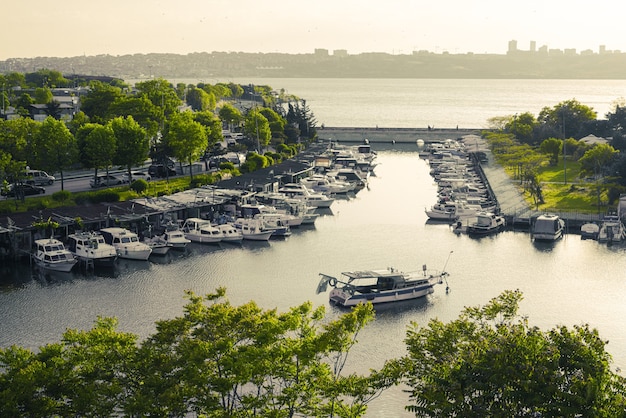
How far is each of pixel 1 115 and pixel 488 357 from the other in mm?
59459

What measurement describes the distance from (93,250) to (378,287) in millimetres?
12692

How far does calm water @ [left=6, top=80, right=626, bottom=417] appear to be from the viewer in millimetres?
26531

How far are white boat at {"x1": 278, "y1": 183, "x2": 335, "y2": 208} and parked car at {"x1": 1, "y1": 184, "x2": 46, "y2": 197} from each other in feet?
46.7

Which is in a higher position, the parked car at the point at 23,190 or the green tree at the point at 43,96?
the green tree at the point at 43,96

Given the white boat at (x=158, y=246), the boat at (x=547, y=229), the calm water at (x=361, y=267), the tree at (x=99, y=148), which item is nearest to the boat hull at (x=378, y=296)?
the calm water at (x=361, y=267)

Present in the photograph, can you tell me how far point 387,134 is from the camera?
9000 cm

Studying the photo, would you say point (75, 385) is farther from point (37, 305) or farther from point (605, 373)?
point (37, 305)

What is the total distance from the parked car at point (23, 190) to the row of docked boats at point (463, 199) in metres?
21.7

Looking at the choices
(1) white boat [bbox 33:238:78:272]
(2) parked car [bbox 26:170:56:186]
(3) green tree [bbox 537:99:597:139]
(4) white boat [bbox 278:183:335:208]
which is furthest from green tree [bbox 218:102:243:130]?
(1) white boat [bbox 33:238:78:272]

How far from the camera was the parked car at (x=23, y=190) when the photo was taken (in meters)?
41.2

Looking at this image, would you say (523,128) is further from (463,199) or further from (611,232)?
(611,232)

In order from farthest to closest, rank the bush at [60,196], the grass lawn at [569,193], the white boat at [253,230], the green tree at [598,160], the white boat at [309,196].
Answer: the green tree at [598,160], the white boat at [309,196], the grass lawn at [569,193], the bush at [60,196], the white boat at [253,230]

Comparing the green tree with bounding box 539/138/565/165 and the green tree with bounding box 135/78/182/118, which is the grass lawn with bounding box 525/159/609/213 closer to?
the green tree with bounding box 539/138/565/165

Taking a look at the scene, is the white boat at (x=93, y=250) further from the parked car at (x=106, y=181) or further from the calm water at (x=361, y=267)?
the parked car at (x=106, y=181)
